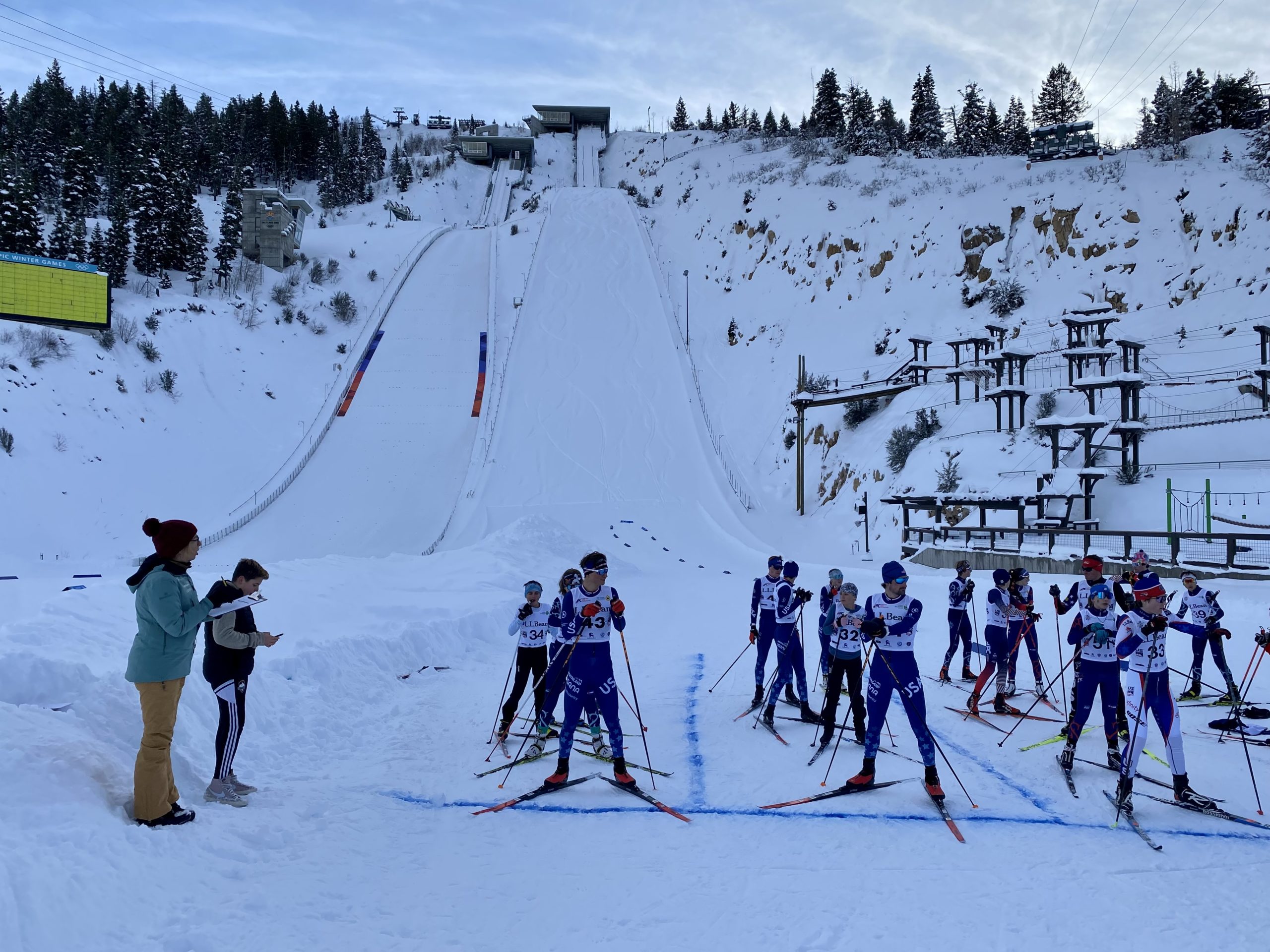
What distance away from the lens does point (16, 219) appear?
2822 cm

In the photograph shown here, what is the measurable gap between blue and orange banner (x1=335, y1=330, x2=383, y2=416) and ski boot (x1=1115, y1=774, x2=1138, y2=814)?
92.9 feet

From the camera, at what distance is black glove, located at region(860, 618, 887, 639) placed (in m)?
6.45

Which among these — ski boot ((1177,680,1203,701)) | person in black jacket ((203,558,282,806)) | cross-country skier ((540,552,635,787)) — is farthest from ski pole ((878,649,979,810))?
person in black jacket ((203,558,282,806))

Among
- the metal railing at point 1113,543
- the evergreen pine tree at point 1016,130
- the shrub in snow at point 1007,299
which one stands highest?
the evergreen pine tree at point 1016,130

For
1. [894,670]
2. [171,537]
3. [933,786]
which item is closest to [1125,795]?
[933,786]

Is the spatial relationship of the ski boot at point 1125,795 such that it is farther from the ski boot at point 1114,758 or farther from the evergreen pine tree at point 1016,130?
the evergreen pine tree at point 1016,130

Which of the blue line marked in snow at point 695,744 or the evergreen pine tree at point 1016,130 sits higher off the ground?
the evergreen pine tree at point 1016,130

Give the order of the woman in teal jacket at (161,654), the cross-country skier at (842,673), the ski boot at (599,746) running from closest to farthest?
1. the woman in teal jacket at (161,654)
2. the ski boot at (599,746)
3. the cross-country skier at (842,673)

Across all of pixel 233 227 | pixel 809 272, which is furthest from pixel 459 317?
pixel 809 272

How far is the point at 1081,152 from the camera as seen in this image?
40188mm

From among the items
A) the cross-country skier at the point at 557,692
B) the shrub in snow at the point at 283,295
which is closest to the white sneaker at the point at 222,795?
the cross-country skier at the point at 557,692

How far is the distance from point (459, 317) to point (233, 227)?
12051mm

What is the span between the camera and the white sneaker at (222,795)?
229 inches

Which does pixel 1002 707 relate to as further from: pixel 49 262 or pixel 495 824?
pixel 49 262
